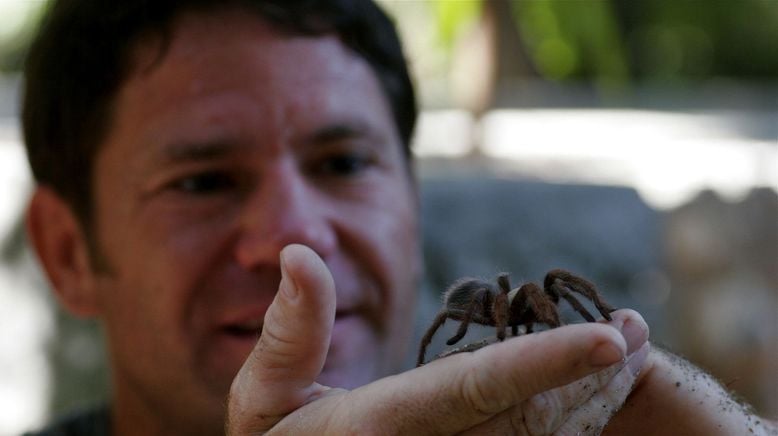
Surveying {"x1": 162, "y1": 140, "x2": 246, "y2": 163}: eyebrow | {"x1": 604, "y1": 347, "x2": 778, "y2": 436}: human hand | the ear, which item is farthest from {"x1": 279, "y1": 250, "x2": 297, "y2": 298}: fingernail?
the ear

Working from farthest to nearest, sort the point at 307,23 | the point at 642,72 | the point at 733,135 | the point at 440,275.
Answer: the point at 642,72, the point at 733,135, the point at 440,275, the point at 307,23

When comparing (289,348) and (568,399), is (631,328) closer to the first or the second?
(568,399)

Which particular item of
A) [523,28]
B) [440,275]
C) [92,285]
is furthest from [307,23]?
[523,28]

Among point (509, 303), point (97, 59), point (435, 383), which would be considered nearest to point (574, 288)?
point (509, 303)

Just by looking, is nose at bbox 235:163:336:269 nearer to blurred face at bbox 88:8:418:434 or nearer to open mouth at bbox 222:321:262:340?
blurred face at bbox 88:8:418:434

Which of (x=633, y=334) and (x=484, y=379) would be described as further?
(x=633, y=334)

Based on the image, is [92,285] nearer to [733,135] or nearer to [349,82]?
[349,82]
